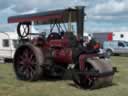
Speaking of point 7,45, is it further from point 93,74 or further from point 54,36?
point 93,74

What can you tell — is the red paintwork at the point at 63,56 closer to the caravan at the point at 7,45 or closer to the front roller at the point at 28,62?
the front roller at the point at 28,62

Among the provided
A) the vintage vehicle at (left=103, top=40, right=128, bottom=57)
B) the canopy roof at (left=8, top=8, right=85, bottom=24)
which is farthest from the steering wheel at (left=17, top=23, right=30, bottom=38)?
the vintage vehicle at (left=103, top=40, right=128, bottom=57)

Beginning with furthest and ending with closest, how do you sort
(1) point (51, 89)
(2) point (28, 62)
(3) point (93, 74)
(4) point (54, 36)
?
(4) point (54, 36), (2) point (28, 62), (1) point (51, 89), (3) point (93, 74)

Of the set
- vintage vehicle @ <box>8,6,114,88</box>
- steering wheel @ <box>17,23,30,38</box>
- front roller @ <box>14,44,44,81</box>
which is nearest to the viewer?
vintage vehicle @ <box>8,6,114,88</box>

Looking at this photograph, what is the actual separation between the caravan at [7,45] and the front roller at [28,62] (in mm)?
9892

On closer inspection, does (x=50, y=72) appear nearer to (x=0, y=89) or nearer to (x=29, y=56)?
(x=29, y=56)

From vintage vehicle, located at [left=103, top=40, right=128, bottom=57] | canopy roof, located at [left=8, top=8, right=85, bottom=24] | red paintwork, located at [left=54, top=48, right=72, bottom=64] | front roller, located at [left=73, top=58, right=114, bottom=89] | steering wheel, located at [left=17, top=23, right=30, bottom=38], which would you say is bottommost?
vintage vehicle, located at [left=103, top=40, right=128, bottom=57]

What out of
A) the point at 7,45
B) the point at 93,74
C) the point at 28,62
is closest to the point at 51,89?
the point at 93,74

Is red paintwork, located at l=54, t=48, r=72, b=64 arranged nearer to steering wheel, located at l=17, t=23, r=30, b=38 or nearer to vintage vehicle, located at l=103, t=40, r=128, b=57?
steering wheel, located at l=17, t=23, r=30, b=38

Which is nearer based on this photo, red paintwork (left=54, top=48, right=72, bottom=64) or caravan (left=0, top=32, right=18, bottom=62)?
red paintwork (left=54, top=48, right=72, bottom=64)

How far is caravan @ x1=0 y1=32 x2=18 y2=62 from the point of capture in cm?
2415

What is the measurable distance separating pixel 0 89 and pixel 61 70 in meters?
2.87

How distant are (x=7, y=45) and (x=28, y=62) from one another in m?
11.7

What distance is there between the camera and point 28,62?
532 inches
